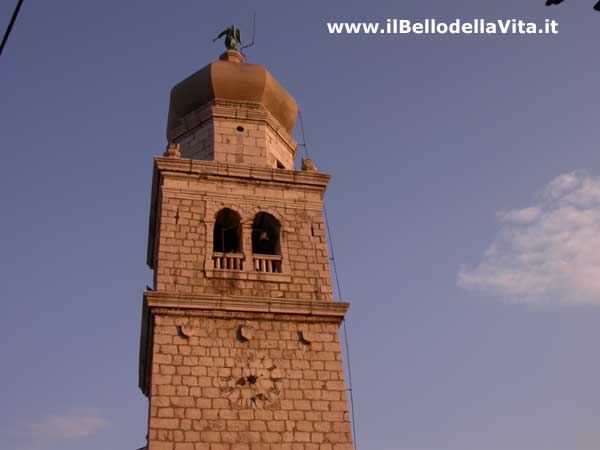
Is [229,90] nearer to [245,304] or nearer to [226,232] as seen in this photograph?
[226,232]

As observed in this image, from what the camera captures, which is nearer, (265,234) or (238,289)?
(238,289)

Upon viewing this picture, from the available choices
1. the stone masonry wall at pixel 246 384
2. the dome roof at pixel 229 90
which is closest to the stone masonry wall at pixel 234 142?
the dome roof at pixel 229 90

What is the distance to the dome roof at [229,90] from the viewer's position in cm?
1794

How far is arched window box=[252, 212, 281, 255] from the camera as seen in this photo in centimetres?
1590

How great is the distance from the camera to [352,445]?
13.2 m

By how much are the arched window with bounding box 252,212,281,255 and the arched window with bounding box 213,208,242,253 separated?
395 mm

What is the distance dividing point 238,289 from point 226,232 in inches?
79.5

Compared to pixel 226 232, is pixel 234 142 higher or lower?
higher

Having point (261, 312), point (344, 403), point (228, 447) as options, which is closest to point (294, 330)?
point (261, 312)

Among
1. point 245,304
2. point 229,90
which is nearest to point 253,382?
point 245,304

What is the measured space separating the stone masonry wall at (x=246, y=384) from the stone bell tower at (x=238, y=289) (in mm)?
20

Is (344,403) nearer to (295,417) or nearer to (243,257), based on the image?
(295,417)

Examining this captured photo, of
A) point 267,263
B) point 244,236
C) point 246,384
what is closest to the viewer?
point 246,384

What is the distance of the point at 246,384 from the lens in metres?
13.4
